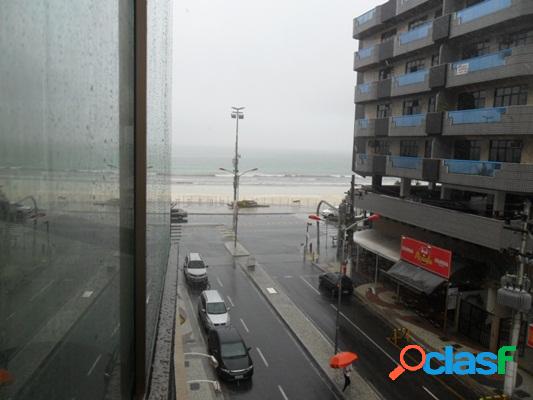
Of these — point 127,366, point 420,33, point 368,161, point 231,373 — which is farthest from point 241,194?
point 127,366

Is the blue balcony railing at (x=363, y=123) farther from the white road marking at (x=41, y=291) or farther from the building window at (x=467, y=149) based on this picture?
the white road marking at (x=41, y=291)

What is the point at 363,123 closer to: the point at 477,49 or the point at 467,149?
the point at 467,149

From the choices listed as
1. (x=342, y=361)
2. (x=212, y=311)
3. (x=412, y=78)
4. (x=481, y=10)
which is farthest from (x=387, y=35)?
(x=342, y=361)

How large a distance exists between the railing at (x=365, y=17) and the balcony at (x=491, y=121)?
11.7 m

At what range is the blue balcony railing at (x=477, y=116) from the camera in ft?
63.8

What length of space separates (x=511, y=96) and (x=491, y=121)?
72.9 inches

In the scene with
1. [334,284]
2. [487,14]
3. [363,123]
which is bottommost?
[334,284]

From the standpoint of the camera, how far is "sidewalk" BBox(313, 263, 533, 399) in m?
16.7

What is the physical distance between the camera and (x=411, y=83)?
26219 mm

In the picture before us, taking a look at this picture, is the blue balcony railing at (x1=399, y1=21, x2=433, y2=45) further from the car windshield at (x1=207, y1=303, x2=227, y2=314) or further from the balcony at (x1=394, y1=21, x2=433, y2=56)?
the car windshield at (x1=207, y1=303, x2=227, y2=314)

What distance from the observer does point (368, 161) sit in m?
31.0

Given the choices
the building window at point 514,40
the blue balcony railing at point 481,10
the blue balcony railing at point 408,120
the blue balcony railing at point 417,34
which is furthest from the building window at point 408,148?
the building window at point 514,40

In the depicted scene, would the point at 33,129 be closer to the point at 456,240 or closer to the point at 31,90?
the point at 31,90

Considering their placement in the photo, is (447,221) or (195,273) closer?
(447,221)
